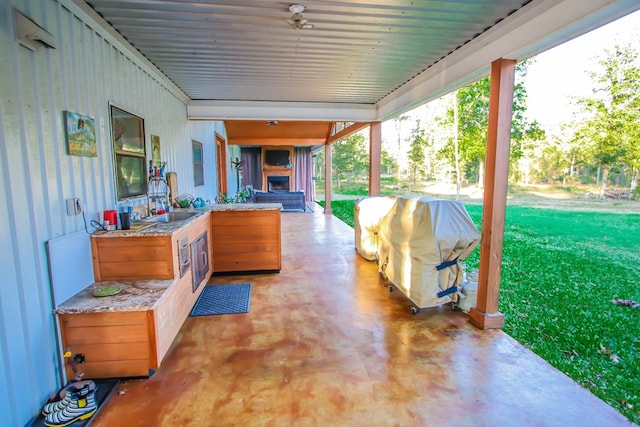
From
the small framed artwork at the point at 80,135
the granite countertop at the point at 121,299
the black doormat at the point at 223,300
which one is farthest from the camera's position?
the black doormat at the point at 223,300

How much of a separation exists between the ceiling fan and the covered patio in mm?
2485

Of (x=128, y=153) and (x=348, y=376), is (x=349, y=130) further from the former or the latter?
(x=348, y=376)

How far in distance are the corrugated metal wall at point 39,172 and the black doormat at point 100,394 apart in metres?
0.07

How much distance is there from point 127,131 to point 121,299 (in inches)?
62.3

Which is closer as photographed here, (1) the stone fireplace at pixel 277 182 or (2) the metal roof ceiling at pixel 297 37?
(2) the metal roof ceiling at pixel 297 37

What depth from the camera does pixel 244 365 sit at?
2.24m

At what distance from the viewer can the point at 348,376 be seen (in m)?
2.11

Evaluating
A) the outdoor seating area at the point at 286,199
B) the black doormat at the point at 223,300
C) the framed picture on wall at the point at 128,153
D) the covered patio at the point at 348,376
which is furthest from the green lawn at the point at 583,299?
the outdoor seating area at the point at 286,199

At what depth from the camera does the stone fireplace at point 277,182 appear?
13.8m

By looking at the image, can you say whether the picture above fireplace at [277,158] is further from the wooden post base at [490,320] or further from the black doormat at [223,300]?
the wooden post base at [490,320]

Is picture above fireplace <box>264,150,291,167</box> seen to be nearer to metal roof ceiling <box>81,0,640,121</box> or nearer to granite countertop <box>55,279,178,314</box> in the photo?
metal roof ceiling <box>81,0,640,121</box>

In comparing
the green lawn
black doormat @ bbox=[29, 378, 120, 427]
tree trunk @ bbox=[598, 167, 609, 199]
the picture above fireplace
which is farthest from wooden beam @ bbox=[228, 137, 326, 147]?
black doormat @ bbox=[29, 378, 120, 427]

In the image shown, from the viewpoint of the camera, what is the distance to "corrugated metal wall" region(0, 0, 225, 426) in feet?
5.15

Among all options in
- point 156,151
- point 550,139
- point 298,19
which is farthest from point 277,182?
point 298,19
